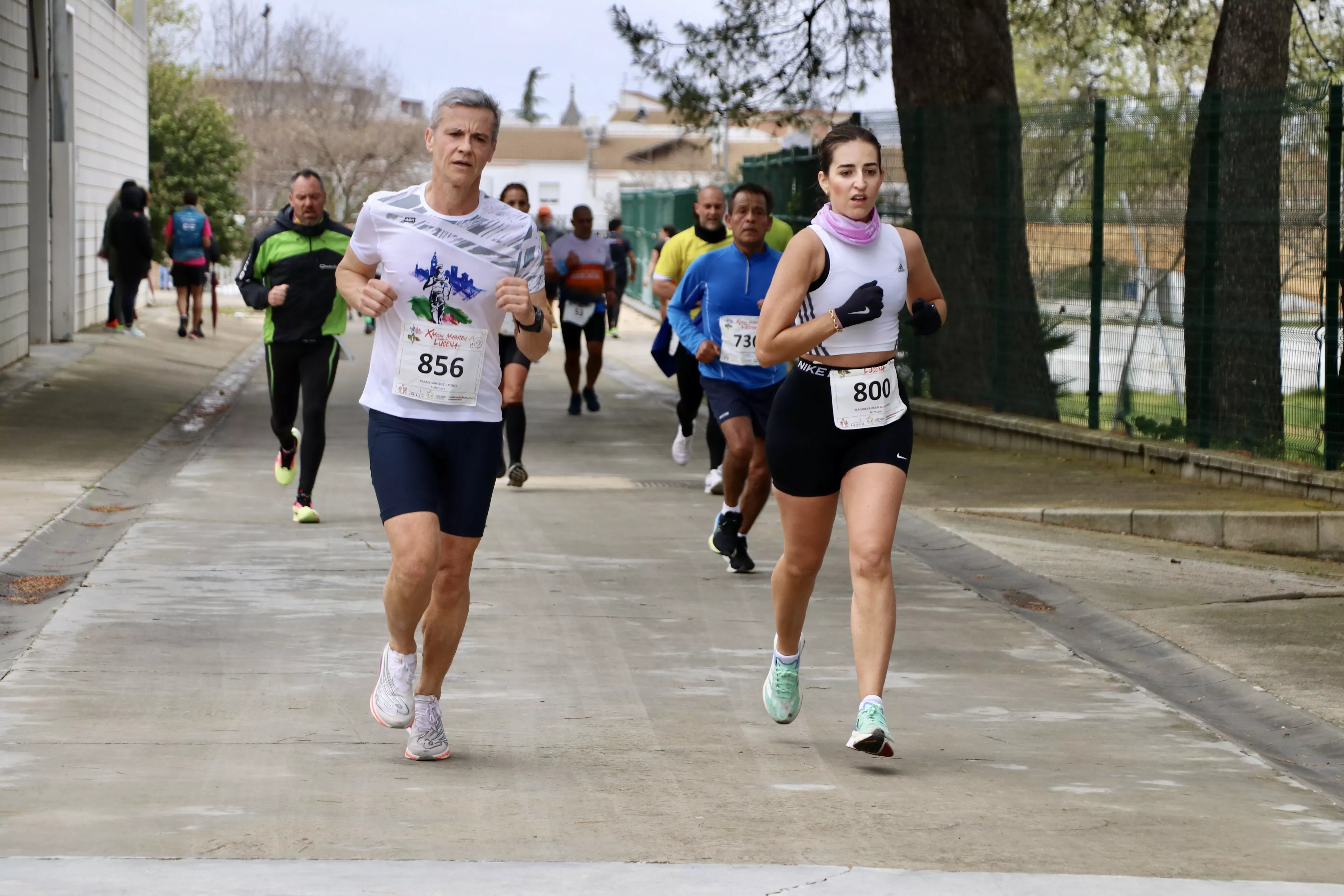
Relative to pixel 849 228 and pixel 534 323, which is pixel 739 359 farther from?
pixel 534 323

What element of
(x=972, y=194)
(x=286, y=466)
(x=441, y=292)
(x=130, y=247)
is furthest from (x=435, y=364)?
(x=130, y=247)

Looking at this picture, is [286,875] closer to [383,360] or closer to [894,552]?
[383,360]

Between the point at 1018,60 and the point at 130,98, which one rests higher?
the point at 1018,60

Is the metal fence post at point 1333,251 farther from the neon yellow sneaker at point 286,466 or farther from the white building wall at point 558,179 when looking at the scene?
the white building wall at point 558,179

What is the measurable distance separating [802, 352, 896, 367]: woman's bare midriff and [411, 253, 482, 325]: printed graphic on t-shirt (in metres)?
1.13

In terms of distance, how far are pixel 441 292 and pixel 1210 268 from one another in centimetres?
831

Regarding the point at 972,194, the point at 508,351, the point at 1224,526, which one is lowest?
the point at 1224,526

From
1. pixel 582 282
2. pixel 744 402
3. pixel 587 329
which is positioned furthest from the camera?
pixel 587 329

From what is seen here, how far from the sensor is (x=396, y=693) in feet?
19.1

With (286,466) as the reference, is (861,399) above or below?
above

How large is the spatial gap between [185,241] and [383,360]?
20368 mm

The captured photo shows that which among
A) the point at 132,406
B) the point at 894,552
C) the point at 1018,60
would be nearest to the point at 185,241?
the point at 132,406

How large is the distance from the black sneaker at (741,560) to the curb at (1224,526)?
9.08ft

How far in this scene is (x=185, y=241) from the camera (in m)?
25.3
